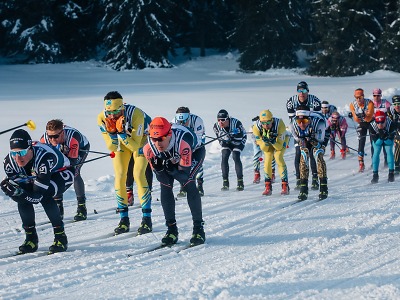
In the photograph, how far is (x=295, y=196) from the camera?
11.2 metres

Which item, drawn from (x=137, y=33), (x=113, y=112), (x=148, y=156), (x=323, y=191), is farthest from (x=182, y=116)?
(x=137, y=33)

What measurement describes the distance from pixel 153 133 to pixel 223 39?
44.1 m

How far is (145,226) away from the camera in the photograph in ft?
28.6

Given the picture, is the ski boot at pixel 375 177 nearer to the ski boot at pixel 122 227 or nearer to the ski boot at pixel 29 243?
the ski boot at pixel 122 227

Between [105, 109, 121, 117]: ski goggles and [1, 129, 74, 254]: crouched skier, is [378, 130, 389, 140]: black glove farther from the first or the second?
[1, 129, 74, 254]: crouched skier

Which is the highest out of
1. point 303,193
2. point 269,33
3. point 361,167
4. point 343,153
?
point 269,33

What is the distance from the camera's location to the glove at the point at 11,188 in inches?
288

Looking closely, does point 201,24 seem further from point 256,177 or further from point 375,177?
point 375,177

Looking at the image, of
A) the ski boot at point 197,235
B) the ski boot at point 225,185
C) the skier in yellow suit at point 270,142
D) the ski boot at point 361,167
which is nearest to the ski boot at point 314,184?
the skier in yellow suit at point 270,142

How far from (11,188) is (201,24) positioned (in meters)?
42.5

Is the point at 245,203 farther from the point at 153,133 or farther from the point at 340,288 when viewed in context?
the point at 340,288

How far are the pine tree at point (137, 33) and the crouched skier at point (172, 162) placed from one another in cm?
3572

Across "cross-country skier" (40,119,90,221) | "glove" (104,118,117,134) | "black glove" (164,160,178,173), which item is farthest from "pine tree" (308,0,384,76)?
"black glove" (164,160,178,173)

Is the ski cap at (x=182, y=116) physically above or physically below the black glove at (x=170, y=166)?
above
